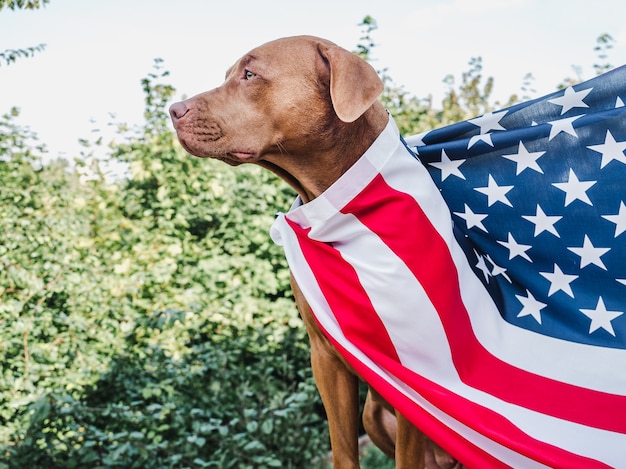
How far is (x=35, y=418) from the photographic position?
3.17 m

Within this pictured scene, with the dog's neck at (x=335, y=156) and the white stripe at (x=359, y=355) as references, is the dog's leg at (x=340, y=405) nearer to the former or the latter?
the white stripe at (x=359, y=355)

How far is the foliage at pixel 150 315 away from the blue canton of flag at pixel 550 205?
1.74 metres

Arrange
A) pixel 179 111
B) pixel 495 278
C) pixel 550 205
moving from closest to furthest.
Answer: pixel 179 111, pixel 550 205, pixel 495 278

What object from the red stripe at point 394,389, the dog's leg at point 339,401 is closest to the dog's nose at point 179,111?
the red stripe at point 394,389

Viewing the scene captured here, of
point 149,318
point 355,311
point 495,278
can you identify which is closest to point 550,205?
point 495,278

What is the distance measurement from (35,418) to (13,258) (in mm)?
1203

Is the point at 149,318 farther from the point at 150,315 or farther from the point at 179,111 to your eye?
the point at 179,111

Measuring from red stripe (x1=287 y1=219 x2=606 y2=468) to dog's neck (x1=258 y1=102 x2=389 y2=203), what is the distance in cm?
23

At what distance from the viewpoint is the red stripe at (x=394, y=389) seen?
1.95m

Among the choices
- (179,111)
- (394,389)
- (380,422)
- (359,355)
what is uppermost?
(179,111)

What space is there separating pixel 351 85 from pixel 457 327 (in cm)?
85

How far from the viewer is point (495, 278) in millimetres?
2312

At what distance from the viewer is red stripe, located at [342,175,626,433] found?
6.50ft

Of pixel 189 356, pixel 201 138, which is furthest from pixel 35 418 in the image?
pixel 201 138
